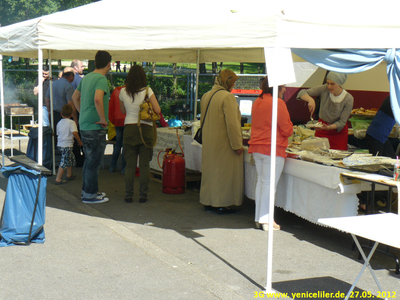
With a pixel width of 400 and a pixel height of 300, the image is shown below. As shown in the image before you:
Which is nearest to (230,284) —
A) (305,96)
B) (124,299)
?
(124,299)

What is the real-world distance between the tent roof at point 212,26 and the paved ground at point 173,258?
1995 millimetres

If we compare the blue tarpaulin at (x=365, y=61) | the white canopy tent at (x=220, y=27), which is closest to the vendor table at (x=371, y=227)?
the white canopy tent at (x=220, y=27)

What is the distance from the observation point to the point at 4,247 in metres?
4.72

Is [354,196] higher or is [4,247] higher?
[354,196]

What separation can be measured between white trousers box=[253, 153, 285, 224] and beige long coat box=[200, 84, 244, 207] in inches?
21.9

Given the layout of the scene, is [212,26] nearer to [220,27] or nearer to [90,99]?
[220,27]

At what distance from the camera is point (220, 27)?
4.17 m

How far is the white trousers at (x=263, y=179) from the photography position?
528 cm

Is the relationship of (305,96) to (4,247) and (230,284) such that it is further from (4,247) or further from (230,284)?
(4,247)

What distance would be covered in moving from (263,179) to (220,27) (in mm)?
1917

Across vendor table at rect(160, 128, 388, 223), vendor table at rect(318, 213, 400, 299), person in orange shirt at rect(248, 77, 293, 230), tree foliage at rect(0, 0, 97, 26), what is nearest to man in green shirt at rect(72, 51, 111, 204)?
vendor table at rect(160, 128, 388, 223)

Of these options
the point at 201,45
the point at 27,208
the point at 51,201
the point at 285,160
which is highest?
the point at 201,45

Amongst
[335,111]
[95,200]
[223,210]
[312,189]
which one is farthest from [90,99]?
[335,111]

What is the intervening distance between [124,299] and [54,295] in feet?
1.80
